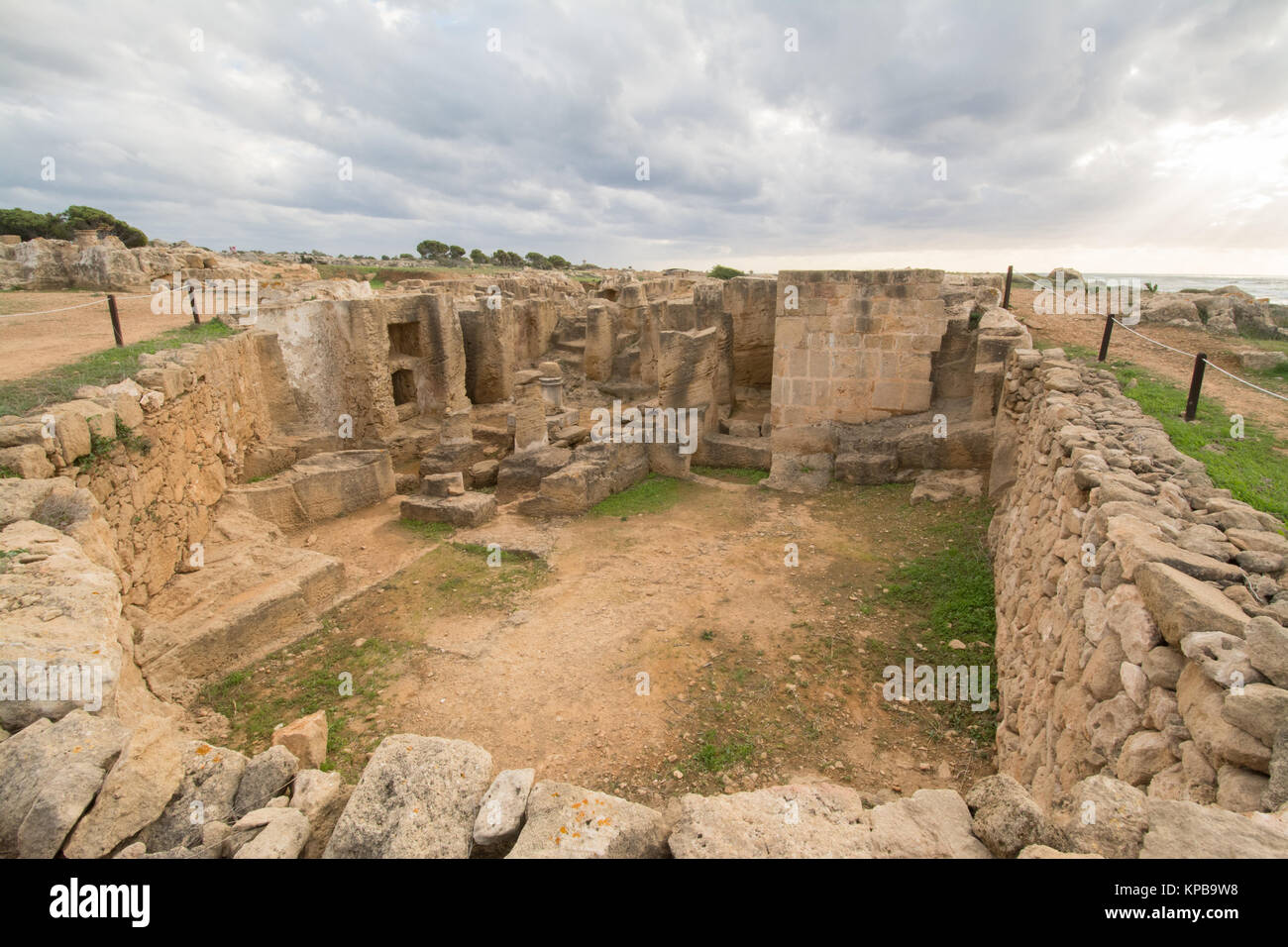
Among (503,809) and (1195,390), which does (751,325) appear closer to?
(1195,390)

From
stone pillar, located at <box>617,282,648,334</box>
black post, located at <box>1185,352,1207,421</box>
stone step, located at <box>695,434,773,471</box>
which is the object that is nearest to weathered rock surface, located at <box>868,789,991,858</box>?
black post, located at <box>1185,352,1207,421</box>

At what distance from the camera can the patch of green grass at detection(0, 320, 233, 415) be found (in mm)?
5840

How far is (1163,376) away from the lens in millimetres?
7398

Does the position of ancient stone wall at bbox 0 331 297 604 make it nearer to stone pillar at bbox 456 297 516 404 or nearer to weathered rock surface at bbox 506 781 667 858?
weathered rock surface at bbox 506 781 667 858

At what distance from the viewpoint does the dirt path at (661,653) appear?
15.1 ft

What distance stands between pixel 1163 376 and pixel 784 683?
6005mm

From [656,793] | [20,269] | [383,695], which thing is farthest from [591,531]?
[20,269]

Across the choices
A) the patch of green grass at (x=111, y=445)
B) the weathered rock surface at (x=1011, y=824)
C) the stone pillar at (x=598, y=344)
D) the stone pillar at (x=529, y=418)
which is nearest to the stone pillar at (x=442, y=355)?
the stone pillar at (x=529, y=418)

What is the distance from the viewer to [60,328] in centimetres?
1020

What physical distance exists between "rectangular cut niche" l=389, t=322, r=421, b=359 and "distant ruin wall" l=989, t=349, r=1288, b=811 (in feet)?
36.6

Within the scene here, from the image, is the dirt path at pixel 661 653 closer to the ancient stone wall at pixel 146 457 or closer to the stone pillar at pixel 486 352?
the ancient stone wall at pixel 146 457

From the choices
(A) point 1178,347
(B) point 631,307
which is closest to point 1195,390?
(A) point 1178,347

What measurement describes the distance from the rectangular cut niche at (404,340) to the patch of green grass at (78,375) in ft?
11.2

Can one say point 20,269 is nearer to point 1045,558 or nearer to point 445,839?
point 445,839
